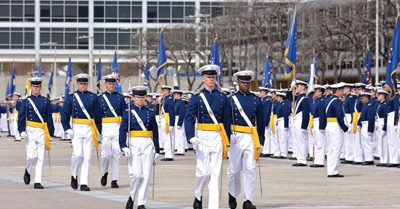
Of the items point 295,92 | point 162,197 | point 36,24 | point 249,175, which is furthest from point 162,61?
point 36,24

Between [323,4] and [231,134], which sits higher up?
[323,4]

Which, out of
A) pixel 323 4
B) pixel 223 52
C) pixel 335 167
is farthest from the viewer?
pixel 223 52

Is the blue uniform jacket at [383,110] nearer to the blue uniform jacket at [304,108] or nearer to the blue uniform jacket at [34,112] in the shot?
the blue uniform jacket at [304,108]

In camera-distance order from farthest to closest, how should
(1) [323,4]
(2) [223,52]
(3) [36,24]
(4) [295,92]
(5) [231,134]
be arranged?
(3) [36,24]
(2) [223,52]
(1) [323,4]
(4) [295,92]
(5) [231,134]

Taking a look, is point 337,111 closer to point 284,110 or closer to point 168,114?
point 284,110

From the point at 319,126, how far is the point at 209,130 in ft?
34.7

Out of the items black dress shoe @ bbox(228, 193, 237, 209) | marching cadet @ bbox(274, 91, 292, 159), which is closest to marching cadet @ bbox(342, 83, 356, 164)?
marching cadet @ bbox(274, 91, 292, 159)

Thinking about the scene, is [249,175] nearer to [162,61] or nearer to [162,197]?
[162,197]

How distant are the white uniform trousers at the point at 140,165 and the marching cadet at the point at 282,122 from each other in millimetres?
15766

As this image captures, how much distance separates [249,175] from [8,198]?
439 cm

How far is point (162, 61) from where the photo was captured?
37125 millimetres

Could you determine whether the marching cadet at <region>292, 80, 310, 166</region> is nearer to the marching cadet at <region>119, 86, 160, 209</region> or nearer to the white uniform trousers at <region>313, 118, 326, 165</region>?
the white uniform trousers at <region>313, 118, 326, 165</region>

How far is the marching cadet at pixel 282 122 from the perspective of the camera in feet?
112

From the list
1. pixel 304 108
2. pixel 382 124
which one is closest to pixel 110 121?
pixel 304 108
